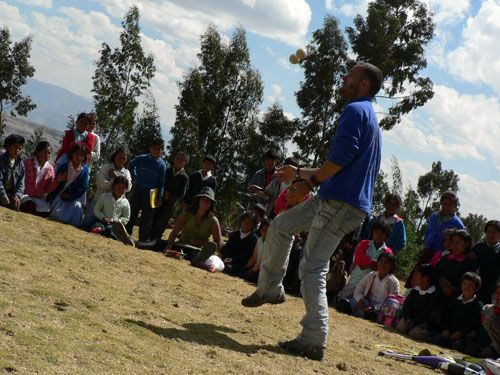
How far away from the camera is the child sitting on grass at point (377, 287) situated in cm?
855

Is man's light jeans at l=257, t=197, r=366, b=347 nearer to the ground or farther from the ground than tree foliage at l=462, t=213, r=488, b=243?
nearer to the ground

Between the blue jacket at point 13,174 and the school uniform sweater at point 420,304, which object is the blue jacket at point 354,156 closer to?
the school uniform sweater at point 420,304

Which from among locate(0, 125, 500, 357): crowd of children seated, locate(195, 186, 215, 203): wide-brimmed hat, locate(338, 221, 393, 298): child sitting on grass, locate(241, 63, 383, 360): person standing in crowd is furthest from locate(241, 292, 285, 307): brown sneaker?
locate(195, 186, 215, 203): wide-brimmed hat

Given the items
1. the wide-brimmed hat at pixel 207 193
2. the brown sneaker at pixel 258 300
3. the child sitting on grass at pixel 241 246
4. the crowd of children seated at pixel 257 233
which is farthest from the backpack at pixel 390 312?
the brown sneaker at pixel 258 300

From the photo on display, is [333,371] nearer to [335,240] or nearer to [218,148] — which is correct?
[335,240]

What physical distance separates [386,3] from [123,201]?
59.4 ft

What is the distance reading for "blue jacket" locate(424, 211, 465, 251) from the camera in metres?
9.11

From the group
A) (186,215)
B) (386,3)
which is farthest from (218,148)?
(186,215)

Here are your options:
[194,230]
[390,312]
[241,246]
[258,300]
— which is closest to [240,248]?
[241,246]

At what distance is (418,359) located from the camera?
5.69 metres

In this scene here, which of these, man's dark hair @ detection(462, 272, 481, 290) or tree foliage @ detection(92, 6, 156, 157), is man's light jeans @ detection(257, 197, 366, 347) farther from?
tree foliage @ detection(92, 6, 156, 157)

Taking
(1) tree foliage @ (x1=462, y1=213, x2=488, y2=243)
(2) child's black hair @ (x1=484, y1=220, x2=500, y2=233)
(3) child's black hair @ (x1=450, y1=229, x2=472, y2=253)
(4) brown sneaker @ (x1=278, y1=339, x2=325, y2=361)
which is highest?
(1) tree foliage @ (x1=462, y1=213, x2=488, y2=243)

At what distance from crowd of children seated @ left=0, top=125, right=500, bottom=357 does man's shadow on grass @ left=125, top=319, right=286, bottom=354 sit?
11.7 feet

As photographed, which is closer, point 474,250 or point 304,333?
point 304,333
